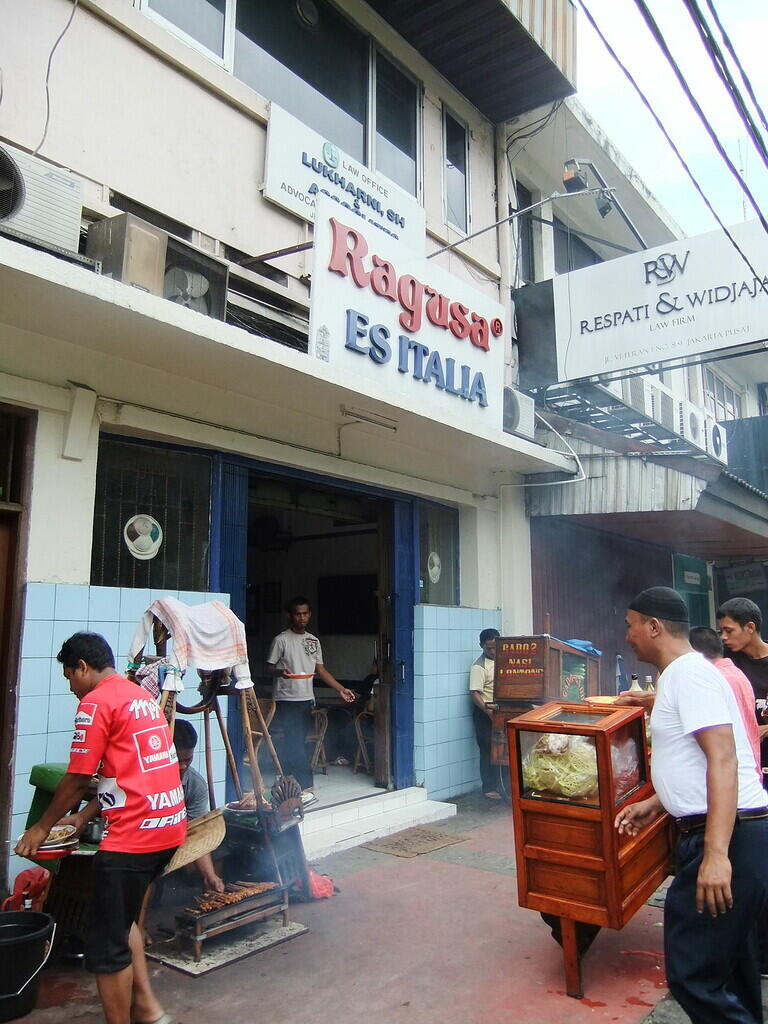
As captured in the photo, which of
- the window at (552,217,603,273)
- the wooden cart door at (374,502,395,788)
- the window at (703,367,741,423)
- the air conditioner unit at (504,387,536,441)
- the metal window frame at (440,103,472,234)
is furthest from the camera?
the window at (703,367,741,423)

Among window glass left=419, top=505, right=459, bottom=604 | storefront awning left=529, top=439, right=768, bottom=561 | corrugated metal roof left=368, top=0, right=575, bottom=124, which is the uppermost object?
corrugated metal roof left=368, top=0, right=575, bottom=124

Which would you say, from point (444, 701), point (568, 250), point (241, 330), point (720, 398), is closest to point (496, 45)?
point (568, 250)

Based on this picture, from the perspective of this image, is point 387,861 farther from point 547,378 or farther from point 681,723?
point 547,378

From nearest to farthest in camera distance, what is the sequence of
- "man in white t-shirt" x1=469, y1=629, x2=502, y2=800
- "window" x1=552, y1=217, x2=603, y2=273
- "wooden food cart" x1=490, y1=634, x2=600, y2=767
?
"wooden food cart" x1=490, y1=634, x2=600, y2=767, "man in white t-shirt" x1=469, y1=629, x2=502, y2=800, "window" x1=552, y1=217, x2=603, y2=273

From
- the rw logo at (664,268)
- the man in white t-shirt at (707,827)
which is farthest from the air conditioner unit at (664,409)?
the man in white t-shirt at (707,827)

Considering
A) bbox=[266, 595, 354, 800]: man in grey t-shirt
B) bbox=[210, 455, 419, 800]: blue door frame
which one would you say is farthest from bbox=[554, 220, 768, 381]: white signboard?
bbox=[266, 595, 354, 800]: man in grey t-shirt

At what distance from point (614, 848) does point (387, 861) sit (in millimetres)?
2866

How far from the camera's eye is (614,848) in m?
3.68

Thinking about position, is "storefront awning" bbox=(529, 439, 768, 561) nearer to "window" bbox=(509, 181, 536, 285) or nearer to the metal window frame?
"window" bbox=(509, 181, 536, 285)

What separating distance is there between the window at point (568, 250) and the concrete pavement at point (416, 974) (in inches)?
352

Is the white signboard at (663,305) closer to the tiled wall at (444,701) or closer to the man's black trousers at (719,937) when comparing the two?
the tiled wall at (444,701)

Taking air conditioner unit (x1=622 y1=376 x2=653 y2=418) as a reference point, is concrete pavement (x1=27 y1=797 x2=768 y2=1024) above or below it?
below

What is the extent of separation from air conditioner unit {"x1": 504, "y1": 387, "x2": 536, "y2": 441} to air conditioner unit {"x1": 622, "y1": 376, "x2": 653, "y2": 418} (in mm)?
2411

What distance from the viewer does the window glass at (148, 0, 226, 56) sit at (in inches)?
243
